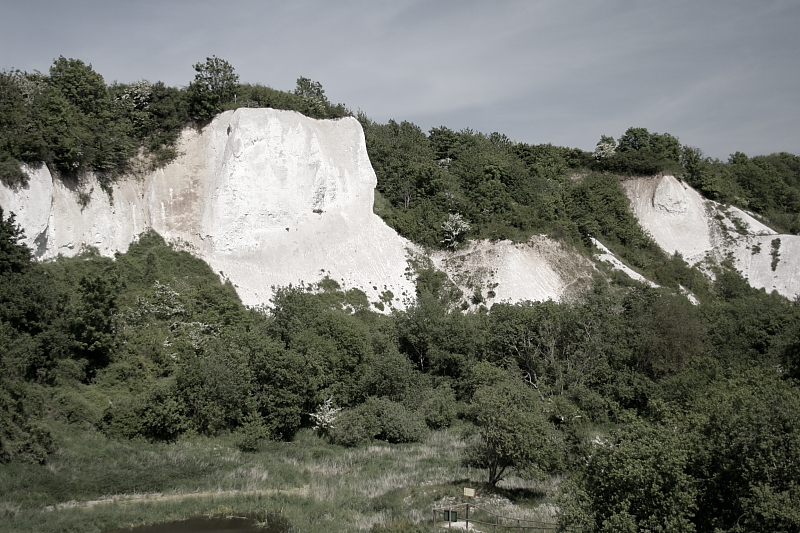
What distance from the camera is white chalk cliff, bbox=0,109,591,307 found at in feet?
122

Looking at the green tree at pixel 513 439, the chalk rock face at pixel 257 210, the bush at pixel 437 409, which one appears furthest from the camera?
the chalk rock face at pixel 257 210

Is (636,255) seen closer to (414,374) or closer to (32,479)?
(414,374)

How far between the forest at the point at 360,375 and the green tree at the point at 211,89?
0.15m

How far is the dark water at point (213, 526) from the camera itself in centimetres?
1879

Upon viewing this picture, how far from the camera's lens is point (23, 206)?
31.3 metres

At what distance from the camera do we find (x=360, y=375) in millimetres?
31641

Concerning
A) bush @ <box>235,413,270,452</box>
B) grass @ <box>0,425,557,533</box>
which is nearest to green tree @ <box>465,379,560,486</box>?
grass @ <box>0,425,557,533</box>

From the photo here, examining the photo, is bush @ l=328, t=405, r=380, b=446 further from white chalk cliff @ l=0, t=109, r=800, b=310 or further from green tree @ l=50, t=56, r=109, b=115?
green tree @ l=50, t=56, r=109, b=115

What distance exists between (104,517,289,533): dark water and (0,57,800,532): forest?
0.36 meters

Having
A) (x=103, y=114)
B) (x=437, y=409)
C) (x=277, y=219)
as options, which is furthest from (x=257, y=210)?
(x=437, y=409)

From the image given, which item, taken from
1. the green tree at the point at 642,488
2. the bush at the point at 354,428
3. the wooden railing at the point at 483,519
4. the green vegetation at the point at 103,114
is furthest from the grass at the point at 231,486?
the green vegetation at the point at 103,114

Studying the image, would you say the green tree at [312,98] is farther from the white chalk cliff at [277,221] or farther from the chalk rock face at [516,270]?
the chalk rock face at [516,270]

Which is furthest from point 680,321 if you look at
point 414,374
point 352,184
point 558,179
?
point 558,179

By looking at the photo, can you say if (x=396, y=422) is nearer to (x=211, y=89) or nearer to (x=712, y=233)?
(x=211, y=89)
